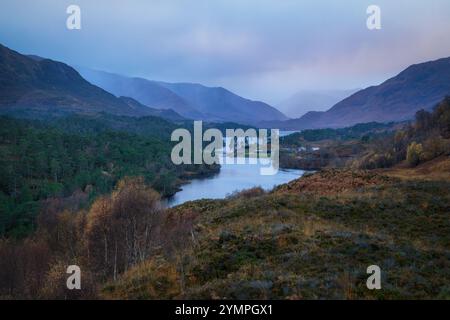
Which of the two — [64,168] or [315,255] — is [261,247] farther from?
[64,168]

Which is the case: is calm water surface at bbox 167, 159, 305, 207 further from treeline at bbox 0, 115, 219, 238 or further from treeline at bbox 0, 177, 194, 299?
treeline at bbox 0, 177, 194, 299

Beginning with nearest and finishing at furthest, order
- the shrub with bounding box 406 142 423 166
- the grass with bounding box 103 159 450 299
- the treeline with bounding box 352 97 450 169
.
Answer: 1. the grass with bounding box 103 159 450 299
2. the treeline with bounding box 352 97 450 169
3. the shrub with bounding box 406 142 423 166

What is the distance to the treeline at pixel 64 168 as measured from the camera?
2613 inches

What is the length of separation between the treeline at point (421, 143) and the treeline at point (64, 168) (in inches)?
1949

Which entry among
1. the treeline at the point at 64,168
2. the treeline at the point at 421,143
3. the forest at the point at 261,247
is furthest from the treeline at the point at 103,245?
the treeline at the point at 421,143

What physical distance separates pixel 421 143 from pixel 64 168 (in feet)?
258

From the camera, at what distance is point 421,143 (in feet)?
275

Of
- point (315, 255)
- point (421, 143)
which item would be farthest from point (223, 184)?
point (315, 255)

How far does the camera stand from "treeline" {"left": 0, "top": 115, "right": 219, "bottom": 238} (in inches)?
2613

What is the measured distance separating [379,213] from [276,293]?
12969mm


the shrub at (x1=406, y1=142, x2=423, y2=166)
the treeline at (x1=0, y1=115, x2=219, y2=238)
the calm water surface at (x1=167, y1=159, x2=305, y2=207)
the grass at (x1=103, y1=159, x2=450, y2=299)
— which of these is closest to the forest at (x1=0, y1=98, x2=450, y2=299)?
the grass at (x1=103, y1=159, x2=450, y2=299)

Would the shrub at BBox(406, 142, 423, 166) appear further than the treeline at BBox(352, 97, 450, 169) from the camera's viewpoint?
Yes

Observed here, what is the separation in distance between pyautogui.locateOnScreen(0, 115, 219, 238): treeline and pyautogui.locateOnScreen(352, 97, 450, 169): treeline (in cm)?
4949
